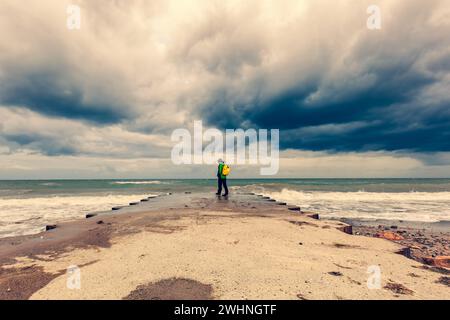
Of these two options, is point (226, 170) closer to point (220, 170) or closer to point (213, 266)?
point (220, 170)

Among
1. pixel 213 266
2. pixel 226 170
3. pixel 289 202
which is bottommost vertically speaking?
pixel 289 202

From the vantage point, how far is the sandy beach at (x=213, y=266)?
9.19 ft

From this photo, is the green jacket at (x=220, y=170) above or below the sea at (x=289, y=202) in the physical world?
above

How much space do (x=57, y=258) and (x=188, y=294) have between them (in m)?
2.74

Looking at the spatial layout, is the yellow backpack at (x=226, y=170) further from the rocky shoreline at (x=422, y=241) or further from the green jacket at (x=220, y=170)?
the rocky shoreline at (x=422, y=241)

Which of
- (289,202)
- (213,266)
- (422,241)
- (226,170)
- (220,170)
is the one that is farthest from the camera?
(289,202)

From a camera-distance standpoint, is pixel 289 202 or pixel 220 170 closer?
pixel 220 170

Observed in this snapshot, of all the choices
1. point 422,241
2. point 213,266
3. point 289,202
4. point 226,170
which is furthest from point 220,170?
point 213,266

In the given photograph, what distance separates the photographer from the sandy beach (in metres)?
2.80

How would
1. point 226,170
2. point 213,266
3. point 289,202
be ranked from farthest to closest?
point 289,202 < point 226,170 < point 213,266

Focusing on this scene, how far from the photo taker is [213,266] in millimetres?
3521

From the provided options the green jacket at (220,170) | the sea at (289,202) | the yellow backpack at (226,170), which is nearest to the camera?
the sea at (289,202)

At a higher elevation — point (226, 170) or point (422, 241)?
point (226, 170)

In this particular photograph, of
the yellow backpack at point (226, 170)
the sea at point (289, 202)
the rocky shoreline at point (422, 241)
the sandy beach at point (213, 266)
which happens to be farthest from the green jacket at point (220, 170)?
the sandy beach at point (213, 266)
